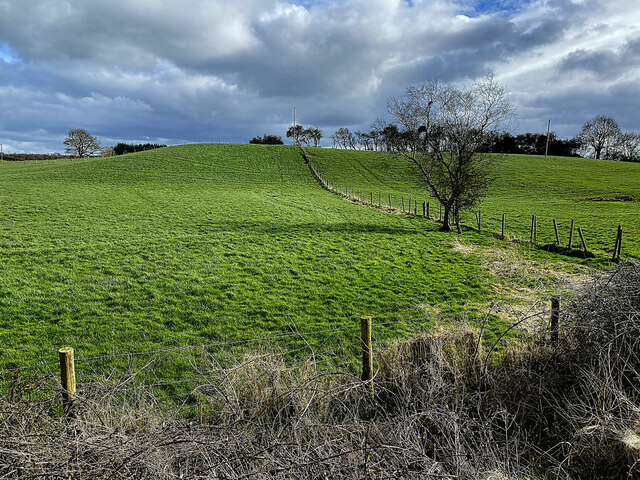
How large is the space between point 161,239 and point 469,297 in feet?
48.1

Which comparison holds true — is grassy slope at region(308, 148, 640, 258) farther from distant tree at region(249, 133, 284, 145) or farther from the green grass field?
distant tree at region(249, 133, 284, 145)

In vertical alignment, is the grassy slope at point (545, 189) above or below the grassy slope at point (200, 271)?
above

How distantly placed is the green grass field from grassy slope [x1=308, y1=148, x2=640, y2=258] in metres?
0.47

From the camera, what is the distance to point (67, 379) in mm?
4785

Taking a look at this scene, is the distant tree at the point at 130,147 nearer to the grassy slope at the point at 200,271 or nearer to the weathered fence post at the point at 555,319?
the grassy slope at the point at 200,271

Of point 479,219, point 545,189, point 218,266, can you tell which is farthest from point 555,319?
point 545,189

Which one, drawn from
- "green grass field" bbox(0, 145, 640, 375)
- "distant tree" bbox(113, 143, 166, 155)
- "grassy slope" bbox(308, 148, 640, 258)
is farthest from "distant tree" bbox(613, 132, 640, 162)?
"distant tree" bbox(113, 143, 166, 155)

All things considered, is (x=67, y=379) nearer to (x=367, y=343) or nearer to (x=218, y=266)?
(x=367, y=343)

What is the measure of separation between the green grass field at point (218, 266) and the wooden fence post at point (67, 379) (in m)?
3.89

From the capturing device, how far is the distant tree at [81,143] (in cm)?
9279

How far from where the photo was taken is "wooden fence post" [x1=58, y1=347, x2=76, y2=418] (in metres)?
4.71

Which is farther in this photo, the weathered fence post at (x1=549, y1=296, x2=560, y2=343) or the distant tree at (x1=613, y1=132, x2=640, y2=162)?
the distant tree at (x1=613, y1=132, x2=640, y2=162)

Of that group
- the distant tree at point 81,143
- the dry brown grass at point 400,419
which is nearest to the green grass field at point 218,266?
the dry brown grass at point 400,419

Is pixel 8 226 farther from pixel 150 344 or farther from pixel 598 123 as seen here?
pixel 598 123
